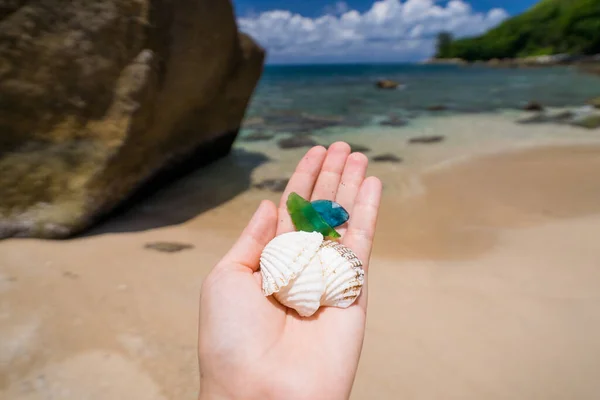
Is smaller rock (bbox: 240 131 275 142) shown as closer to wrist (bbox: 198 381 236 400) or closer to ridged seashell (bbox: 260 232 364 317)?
ridged seashell (bbox: 260 232 364 317)

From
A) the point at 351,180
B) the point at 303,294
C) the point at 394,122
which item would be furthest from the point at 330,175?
the point at 394,122

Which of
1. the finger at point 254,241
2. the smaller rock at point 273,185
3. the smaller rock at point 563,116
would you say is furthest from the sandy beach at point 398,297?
the smaller rock at point 563,116

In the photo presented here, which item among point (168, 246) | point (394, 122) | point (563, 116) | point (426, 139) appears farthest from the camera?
point (394, 122)

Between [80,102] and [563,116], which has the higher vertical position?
[80,102]

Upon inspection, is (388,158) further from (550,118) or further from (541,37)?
(541,37)

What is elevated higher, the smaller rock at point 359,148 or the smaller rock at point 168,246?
the smaller rock at point 168,246

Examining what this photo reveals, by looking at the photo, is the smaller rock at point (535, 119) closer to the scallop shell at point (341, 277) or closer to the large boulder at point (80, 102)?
the large boulder at point (80, 102)

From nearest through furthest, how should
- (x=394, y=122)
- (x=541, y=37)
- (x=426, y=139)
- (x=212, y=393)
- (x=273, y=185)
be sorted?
(x=212, y=393) < (x=273, y=185) < (x=426, y=139) < (x=394, y=122) < (x=541, y=37)
